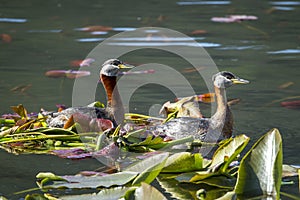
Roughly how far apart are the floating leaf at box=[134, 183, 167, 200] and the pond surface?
3.61ft

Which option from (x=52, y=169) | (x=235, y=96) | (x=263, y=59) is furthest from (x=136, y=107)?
(x=263, y=59)

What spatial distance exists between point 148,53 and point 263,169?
538 cm

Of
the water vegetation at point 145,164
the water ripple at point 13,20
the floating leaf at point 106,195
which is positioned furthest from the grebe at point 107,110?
the water ripple at point 13,20

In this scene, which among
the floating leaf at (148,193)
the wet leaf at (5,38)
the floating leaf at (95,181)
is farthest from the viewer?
the wet leaf at (5,38)

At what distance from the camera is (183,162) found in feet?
15.7

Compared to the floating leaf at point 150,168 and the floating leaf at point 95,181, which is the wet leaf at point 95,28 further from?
the floating leaf at point 150,168

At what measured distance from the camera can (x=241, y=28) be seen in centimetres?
1077

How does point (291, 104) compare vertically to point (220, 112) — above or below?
below

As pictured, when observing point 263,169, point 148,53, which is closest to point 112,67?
point 263,169

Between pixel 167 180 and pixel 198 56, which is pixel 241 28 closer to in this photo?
pixel 198 56

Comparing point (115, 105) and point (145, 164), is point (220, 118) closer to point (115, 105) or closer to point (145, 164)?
point (115, 105)

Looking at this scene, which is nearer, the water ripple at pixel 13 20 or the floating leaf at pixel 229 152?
the floating leaf at pixel 229 152

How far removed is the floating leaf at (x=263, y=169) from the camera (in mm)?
4180

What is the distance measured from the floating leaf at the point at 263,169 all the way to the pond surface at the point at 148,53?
1.06 m
